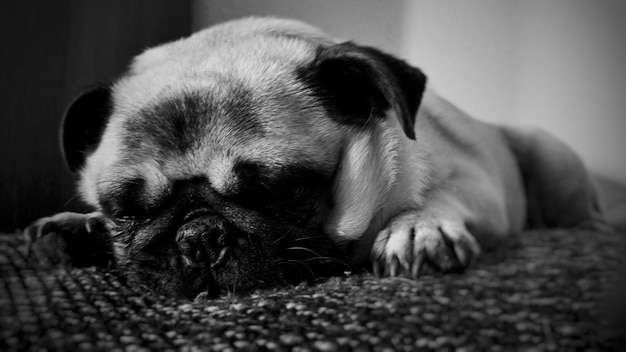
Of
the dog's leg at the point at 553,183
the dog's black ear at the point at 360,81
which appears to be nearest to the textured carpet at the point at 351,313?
the dog's black ear at the point at 360,81

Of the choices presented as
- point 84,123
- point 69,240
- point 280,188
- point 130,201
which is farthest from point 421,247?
point 84,123

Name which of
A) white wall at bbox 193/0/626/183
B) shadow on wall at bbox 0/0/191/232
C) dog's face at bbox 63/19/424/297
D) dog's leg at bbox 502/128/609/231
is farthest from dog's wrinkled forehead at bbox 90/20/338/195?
dog's leg at bbox 502/128/609/231

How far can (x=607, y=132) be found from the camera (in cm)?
106

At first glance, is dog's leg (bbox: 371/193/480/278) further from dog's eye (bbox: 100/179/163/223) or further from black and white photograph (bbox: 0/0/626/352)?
dog's eye (bbox: 100/179/163/223)

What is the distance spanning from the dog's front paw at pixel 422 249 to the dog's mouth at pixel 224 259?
9 cm

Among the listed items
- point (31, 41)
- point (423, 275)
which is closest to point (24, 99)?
point (31, 41)

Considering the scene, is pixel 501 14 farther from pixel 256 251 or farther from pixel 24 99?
pixel 24 99

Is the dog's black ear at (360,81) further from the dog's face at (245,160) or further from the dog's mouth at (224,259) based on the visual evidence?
the dog's mouth at (224,259)

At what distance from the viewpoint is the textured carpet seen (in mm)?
544

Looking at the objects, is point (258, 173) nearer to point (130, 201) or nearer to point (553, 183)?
point (130, 201)

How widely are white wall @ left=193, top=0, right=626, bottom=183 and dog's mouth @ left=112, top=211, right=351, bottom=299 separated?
0.62 meters

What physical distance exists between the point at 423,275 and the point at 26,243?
75 centimetres

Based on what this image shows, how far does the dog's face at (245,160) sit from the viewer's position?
88 cm

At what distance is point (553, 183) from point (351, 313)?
1.31m
